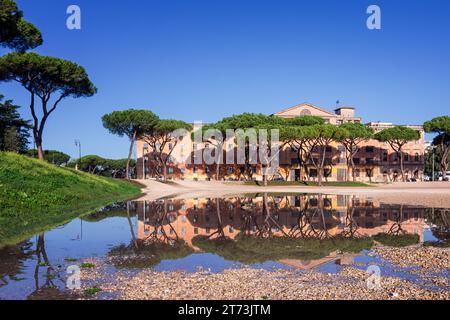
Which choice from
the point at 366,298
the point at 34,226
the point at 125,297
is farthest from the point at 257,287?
the point at 34,226

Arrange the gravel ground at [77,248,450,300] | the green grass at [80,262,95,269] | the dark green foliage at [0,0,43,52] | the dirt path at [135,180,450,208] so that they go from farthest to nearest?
the dirt path at [135,180,450,208]
the dark green foliage at [0,0,43,52]
the green grass at [80,262,95,269]
the gravel ground at [77,248,450,300]

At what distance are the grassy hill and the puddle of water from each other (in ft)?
3.88

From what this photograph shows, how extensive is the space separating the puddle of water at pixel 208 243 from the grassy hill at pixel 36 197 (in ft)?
3.88

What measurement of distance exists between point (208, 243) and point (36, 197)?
42.7ft

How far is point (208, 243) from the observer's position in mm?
13789

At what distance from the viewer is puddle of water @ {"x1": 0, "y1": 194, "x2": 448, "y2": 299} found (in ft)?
32.3

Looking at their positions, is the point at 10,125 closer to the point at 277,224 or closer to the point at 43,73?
the point at 43,73

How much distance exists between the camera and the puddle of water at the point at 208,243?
9.84 meters

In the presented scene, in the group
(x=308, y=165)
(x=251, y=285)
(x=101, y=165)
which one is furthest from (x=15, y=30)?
(x=101, y=165)

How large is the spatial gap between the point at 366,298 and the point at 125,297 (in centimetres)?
456

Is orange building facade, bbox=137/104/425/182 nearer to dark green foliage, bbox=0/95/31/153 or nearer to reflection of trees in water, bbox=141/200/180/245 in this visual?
dark green foliage, bbox=0/95/31/153

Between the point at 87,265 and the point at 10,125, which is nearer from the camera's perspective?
the point at 87,265

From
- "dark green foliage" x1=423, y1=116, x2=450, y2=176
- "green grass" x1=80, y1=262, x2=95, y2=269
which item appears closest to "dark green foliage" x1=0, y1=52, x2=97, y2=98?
"green grass" x1=80, y1=262, x2=95, y2=269
